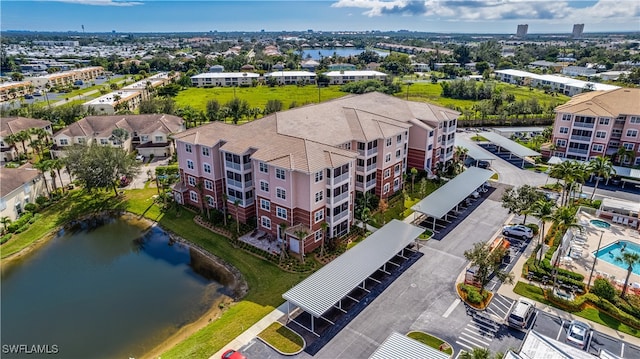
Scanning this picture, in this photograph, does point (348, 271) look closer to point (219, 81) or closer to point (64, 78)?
point (219, 81)

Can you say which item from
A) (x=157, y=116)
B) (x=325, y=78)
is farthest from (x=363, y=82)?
(x=157, y=116)

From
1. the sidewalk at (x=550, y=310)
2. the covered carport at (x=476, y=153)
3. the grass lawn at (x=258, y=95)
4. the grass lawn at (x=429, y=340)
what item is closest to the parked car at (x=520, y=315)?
the sidewalk at (x=550, y=310)

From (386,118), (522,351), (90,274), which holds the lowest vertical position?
(90,274)

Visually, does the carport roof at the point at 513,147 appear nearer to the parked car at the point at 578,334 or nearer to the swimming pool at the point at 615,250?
the swimming pool at the point at 615,250

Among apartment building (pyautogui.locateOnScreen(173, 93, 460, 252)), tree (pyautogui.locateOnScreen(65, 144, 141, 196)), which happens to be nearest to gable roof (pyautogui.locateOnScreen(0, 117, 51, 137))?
tree (pyautogui.locateOnScreen(65, 144, 141, 196))

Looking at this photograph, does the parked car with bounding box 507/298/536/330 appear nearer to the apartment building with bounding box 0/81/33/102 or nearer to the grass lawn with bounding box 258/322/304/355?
the grass lawn with bounding box 258/322/304/355

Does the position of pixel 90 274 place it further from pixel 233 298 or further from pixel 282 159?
pixel 282 159

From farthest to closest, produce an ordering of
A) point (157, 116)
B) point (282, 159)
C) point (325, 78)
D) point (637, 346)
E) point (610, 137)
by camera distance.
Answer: point (325, 78)
point (157, 116)
point (610, 137)
point (282, 159)
point (637, 346)
